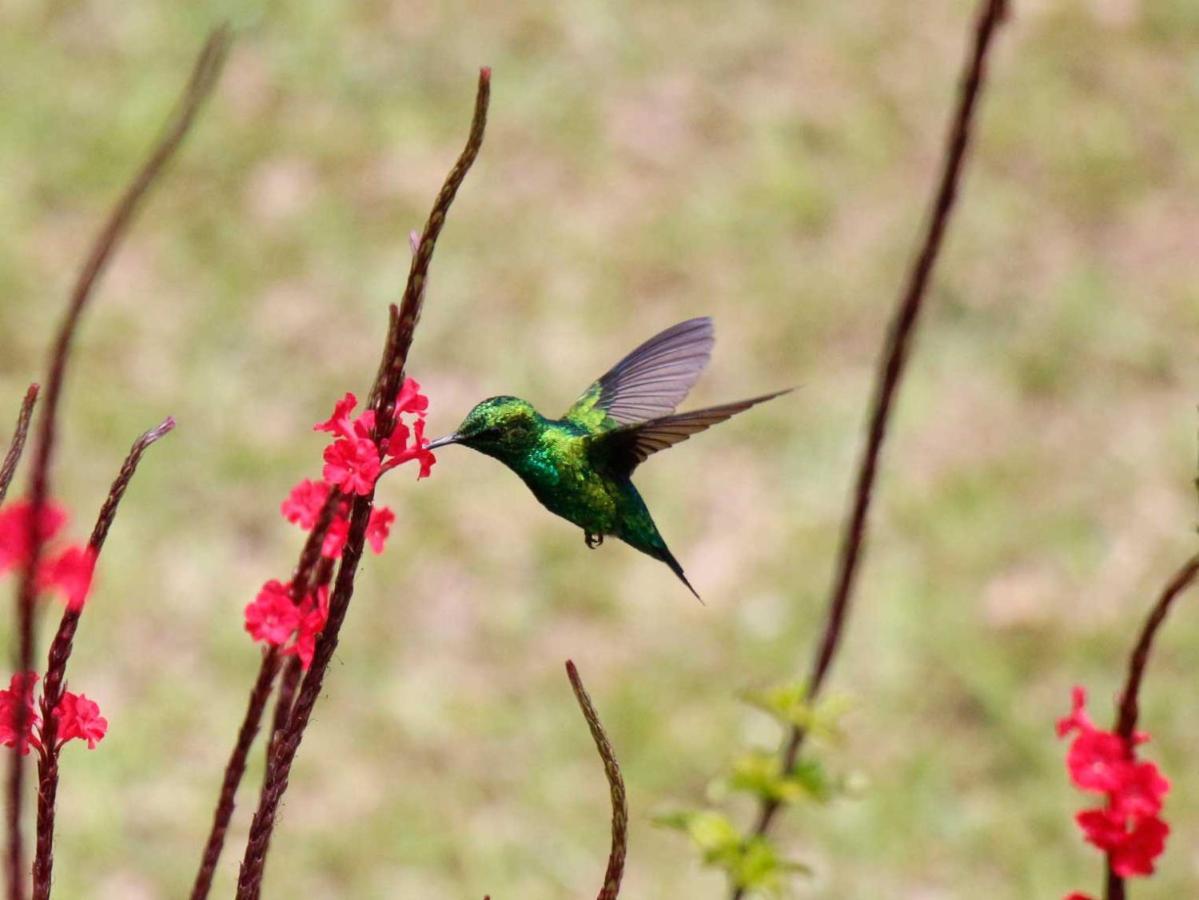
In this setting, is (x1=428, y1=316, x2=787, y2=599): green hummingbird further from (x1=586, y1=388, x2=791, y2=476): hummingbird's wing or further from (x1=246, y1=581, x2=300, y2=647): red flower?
(x1=246, y1=581, x2=300, y2=647): red flower

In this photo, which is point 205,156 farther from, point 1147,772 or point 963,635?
point 1147,772

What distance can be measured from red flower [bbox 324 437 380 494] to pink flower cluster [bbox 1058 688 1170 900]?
2.08ft

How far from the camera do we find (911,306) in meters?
1.84

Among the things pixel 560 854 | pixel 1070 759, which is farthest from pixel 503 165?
pixel 1070 759

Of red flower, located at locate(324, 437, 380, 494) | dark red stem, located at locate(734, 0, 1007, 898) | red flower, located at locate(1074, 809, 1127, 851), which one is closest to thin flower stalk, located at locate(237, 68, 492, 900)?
red flower, located at locate(324, 437, 380, 494)

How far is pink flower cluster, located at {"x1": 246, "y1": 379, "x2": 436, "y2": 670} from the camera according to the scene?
1.06m

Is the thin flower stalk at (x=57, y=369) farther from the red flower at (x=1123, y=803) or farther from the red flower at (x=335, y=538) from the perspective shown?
the red flower at (x=1123, y=803)

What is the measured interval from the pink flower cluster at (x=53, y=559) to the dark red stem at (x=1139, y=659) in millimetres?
693

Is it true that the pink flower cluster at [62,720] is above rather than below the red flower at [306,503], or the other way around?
below

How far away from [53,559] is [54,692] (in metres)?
0.17

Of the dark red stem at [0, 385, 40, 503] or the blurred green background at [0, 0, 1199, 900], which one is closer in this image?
the dark red stem at [0, 385, 40, 503]

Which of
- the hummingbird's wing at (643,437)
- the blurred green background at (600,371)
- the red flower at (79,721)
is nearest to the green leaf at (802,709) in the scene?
the hummingbird's wing at (643,437)

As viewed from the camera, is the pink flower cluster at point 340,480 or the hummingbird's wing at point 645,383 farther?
the hummingbird's wing at point 645,383

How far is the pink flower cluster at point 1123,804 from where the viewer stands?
129cm
